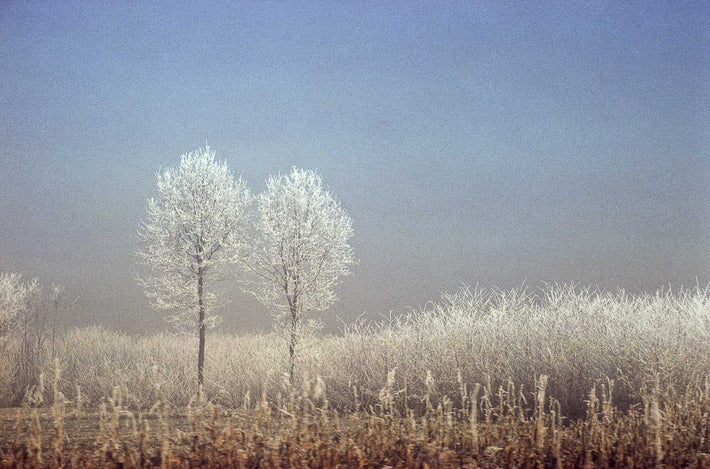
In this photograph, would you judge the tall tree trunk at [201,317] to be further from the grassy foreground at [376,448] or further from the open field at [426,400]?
the grassy foreground at [376,448]

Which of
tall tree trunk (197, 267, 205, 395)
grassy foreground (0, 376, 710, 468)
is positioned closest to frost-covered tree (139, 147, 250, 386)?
tall tree trunk (197, 267, 205, 395)

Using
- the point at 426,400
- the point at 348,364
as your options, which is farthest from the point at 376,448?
the point at 348,364

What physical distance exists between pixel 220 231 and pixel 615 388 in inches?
381

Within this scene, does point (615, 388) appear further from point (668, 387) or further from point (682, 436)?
point (682, 436)

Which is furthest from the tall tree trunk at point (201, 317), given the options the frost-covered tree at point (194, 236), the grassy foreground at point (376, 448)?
the grassy foreground at point (376, 448)

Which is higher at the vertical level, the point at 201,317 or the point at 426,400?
the point at 201,317

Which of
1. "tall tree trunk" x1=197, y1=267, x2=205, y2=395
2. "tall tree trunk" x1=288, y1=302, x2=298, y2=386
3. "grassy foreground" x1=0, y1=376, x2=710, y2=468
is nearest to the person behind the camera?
"grassy foreground" x1=0, y1=376, x2=710, y2=468

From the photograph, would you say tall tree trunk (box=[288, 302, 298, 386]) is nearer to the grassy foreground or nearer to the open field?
the open field

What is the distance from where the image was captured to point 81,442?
25.5ft

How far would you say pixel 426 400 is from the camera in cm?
926

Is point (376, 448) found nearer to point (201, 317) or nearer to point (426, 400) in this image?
point (426, 400)

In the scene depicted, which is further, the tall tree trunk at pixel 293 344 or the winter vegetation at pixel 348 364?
the tall tree trunk at pixel 293 344

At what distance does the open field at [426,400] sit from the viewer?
6504 millimetres

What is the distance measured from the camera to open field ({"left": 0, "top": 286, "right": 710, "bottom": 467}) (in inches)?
256
